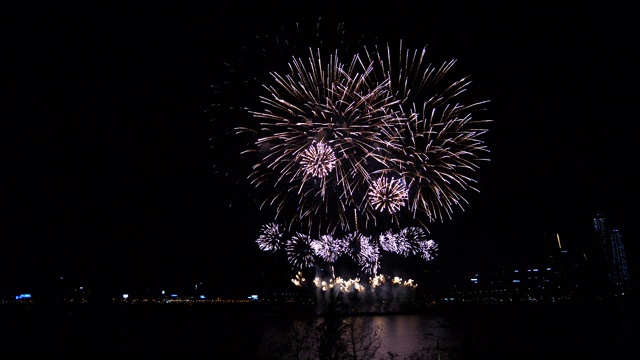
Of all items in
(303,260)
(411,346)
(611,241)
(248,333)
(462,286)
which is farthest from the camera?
(462,286)

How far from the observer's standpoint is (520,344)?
15.4m

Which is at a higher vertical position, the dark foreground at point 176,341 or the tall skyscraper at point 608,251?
the tall skyscraper at point 608,251

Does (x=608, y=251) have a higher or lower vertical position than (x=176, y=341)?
higher

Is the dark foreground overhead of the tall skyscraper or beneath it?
beneath

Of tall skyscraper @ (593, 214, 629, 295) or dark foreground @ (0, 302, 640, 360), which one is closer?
dark foreground @ (0, 302, 640, 360)

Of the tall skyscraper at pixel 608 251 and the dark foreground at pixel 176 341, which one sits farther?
the tall skyscraper at pixel 608 251

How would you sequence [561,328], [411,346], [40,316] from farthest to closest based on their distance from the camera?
[561,328]
[411,346]
[40,316]

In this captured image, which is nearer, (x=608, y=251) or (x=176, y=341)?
(x=176, y=341)

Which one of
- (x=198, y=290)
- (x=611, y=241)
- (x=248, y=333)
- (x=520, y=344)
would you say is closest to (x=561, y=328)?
(x=520, y=344)

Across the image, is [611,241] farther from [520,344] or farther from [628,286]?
[520,344]

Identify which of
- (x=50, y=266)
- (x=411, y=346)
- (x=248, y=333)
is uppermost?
(x=50, y=266)

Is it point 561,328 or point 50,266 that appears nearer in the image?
point 50,266

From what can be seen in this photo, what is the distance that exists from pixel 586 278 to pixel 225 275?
2573 inches

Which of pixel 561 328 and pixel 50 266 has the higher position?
pixel 50 266
